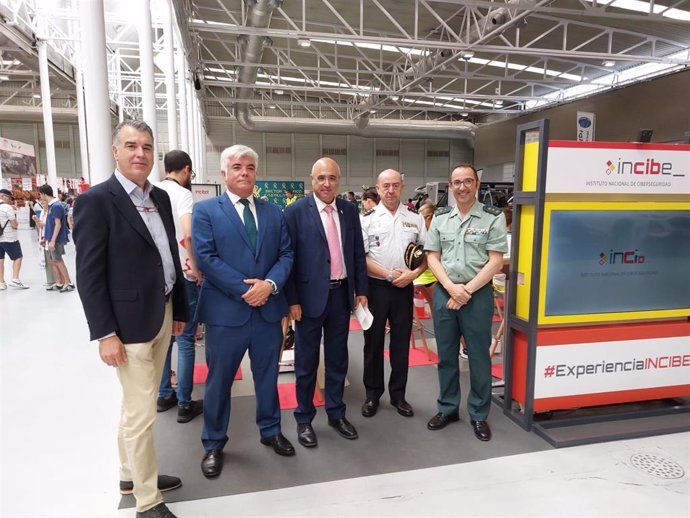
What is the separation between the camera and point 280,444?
2.48 meters

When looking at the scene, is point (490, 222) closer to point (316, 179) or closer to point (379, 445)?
point (316, 179)

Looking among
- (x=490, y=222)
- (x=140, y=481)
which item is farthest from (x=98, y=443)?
(x=490, y=222)

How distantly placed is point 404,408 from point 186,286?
1.70 metres

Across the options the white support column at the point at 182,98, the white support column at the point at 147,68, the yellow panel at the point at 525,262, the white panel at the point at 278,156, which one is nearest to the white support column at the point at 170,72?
the white support column at the point at 147,68

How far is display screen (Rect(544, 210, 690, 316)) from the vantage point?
106 inches

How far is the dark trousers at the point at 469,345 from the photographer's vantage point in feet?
8.77

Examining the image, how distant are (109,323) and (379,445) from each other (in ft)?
5.44

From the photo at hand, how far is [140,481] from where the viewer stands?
1874 millimetres

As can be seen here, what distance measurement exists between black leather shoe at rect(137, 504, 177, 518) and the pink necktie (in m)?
1.41

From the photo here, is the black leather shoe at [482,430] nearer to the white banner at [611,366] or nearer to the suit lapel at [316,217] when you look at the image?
the white banner at [611,366]

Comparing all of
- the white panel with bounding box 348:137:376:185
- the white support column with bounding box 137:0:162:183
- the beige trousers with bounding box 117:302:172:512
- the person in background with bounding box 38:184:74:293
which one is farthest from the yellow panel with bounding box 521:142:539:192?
the white panel with bounding box 348:137:376:185

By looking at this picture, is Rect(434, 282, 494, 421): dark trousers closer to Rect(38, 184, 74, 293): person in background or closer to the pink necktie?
the pink necktie

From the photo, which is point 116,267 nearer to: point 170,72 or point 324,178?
point 324,178

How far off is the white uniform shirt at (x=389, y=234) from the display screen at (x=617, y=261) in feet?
2.84
